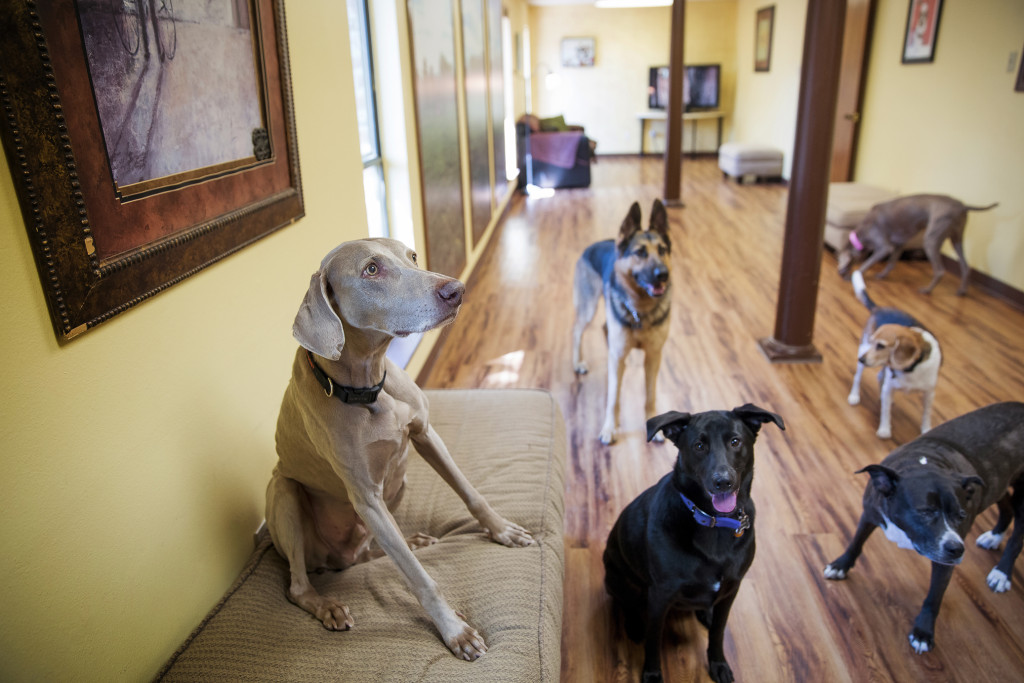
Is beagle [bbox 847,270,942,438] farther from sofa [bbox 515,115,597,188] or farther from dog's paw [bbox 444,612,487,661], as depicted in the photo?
sofa [bbox 515,115,597,188]

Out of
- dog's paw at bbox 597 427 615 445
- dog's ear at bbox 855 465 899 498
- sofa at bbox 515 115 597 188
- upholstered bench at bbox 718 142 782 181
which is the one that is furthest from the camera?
sofa at bbox 515 115 597 188

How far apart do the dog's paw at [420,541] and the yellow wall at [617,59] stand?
481 inches

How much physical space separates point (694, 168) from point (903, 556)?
985cm

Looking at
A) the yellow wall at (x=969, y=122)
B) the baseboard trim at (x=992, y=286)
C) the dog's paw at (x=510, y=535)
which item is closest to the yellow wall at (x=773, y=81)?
the yellow wall at (x=969, y=122)

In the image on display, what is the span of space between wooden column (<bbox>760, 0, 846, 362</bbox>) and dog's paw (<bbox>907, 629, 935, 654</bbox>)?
6.55 ft

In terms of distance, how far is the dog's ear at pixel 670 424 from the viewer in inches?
64.0

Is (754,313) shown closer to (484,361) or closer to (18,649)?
(484,361)

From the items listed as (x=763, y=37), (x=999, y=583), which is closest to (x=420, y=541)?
(x=999, y=583)

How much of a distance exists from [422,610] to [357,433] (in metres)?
0.46

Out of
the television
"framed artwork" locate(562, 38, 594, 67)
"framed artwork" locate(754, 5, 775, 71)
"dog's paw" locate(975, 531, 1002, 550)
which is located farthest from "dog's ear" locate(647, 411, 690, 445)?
"framed artwork" locate(562, 38, 594, 67)

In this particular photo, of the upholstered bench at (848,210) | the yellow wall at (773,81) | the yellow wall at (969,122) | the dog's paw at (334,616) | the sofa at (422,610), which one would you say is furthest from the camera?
the yellow wall at (773,81)

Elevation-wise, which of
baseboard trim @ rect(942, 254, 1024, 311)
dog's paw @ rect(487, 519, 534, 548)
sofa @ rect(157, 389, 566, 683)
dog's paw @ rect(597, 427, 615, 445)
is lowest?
dog's paw @ rect(597, 427, 615, 445)

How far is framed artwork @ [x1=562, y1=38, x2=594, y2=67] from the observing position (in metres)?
12.5

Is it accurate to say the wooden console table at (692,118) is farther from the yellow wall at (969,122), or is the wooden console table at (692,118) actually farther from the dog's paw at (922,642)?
the dog's paw at (922,642)
